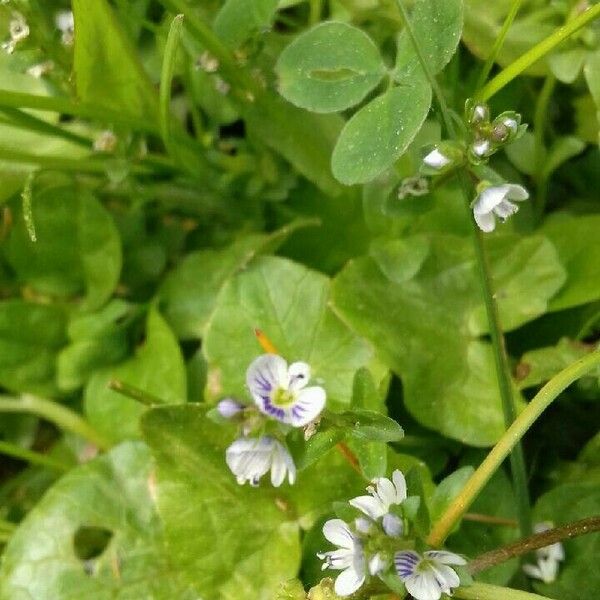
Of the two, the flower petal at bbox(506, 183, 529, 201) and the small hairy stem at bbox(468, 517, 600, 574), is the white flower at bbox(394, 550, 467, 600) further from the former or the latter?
the flower petal at bbox(506, 183, 529, 201)

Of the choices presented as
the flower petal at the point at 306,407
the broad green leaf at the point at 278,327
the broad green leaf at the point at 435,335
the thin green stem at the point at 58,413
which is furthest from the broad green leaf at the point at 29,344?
the flower petal at the point at 306,407

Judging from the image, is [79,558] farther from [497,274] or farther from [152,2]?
[152,2]

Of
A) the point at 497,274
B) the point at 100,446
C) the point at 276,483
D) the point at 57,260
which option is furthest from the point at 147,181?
the point at 276,483

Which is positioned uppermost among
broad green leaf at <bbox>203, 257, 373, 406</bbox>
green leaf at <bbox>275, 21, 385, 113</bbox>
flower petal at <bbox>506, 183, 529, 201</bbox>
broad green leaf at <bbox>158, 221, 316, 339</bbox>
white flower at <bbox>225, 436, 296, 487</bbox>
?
green leaf at <bbox>275, 21, 385, 113</bbox>

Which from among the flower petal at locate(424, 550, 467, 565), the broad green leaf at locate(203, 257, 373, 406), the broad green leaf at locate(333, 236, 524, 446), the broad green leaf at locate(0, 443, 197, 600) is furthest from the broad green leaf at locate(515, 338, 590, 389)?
the broad green leaf at locate(0, 443, 197, 600)

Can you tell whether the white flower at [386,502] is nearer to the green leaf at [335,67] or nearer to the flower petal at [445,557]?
the flower petal at [445,557]
